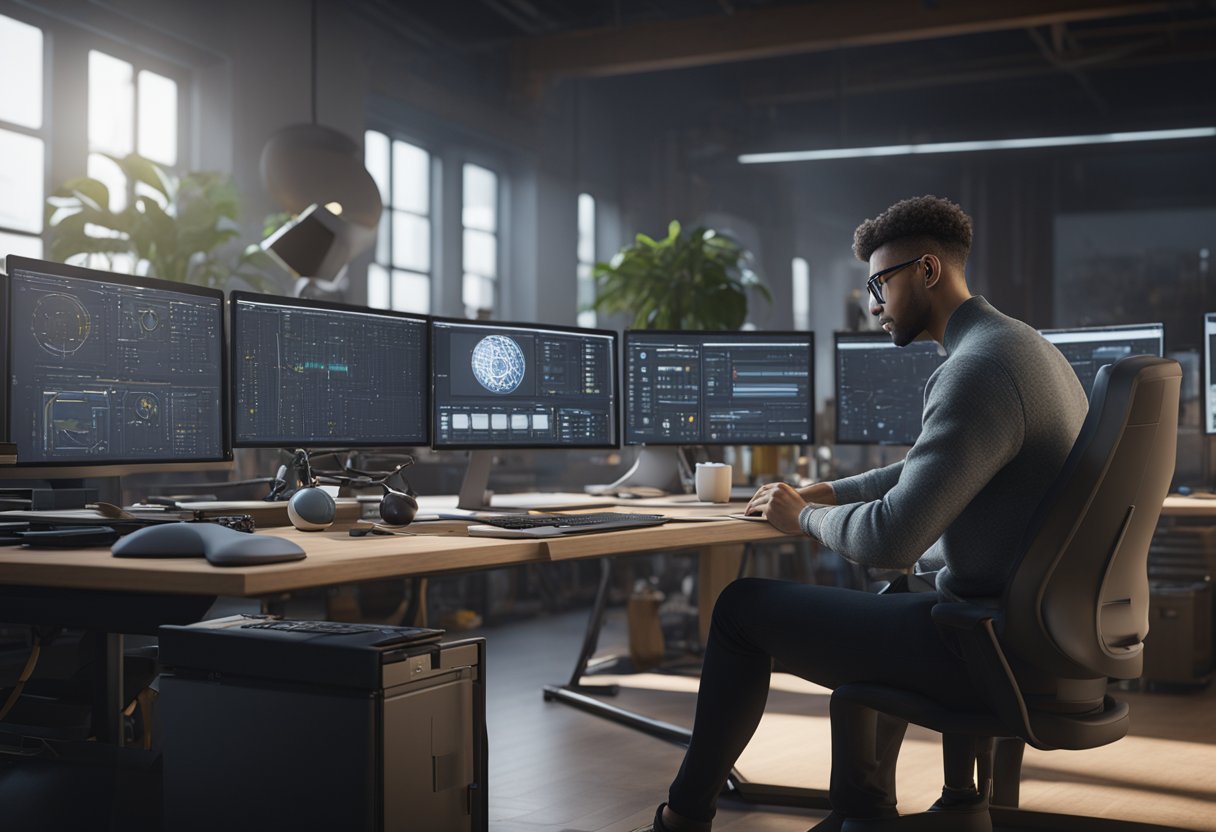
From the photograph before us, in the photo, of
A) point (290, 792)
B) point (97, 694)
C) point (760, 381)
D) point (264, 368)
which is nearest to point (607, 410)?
point (760, 381)

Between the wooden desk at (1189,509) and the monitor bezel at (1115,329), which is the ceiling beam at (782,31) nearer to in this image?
the monitor bezel at (1115,329)

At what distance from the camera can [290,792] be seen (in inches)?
70.9

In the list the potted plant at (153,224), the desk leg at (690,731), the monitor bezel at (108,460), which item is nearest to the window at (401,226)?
the potted plant at (153,224)

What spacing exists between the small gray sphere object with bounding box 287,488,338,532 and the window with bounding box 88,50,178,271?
3920 millimetres

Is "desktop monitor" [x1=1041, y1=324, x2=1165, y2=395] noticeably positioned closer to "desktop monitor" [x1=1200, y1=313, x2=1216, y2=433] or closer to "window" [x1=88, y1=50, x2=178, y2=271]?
"desktop monitor" [x1=1200, y1=313, x2=1216, y2=433]

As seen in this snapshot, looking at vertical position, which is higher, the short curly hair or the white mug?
the short curly hair

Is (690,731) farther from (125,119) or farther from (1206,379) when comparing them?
(125,119)

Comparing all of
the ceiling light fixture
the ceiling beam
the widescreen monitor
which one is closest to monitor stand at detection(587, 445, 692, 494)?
the widescreen monitor

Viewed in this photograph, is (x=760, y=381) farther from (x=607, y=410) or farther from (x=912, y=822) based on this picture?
(x=912, y=822)

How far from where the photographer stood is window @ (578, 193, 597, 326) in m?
9.85

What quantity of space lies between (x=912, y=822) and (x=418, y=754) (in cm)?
80

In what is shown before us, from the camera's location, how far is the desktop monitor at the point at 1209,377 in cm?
404

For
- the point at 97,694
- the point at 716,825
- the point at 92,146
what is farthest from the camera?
the point at 92,146

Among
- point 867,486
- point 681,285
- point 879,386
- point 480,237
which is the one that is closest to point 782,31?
point 480,237
